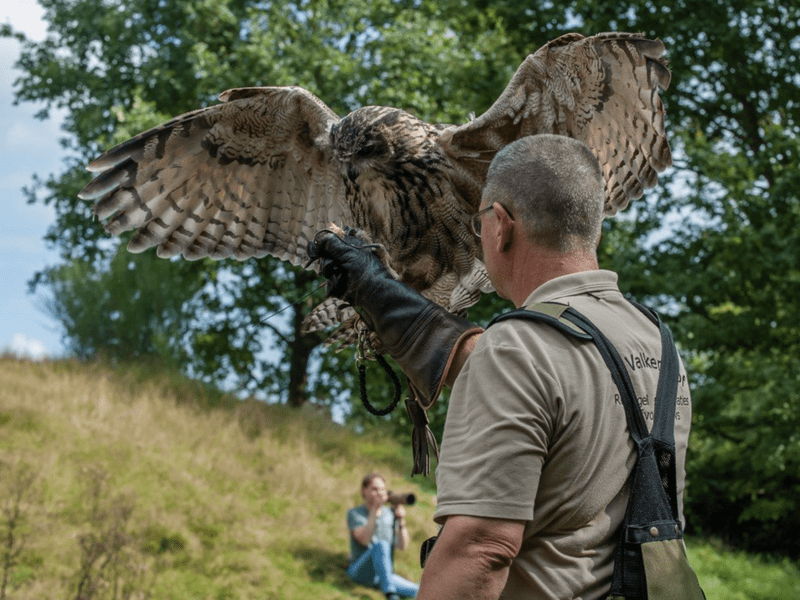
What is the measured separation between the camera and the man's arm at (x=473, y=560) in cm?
133

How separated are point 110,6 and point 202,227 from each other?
1722cm

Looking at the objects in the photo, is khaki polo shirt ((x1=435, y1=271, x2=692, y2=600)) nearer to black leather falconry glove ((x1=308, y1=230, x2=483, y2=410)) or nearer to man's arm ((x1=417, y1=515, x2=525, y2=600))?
man's arm ((x1=417, y1=515, x2=525, y2=600))

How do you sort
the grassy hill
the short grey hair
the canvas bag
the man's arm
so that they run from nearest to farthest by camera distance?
the man's arm, the canvas bag, the short grey hair, the grassy hill

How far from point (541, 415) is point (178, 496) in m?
8.99

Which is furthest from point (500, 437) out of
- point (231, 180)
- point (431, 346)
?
point (231, 180)

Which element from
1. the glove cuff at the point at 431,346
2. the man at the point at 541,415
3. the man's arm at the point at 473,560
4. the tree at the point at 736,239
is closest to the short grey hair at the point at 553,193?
the man at the point at 541,415

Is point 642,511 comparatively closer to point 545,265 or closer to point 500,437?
point 500,437

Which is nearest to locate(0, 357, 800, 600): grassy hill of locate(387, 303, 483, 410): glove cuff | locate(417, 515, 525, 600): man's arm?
locate(387, 303, 483, 410): glove cuff

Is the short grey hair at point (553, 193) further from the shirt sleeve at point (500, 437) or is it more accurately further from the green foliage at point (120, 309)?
the green foliage at point (120, 309)

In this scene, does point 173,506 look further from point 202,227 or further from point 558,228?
point 558,228

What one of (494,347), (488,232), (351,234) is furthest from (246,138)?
(494,347)

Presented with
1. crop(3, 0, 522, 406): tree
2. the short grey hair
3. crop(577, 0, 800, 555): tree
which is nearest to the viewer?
the short grey hair

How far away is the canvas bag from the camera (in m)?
1.44

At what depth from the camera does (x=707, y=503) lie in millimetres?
15555
